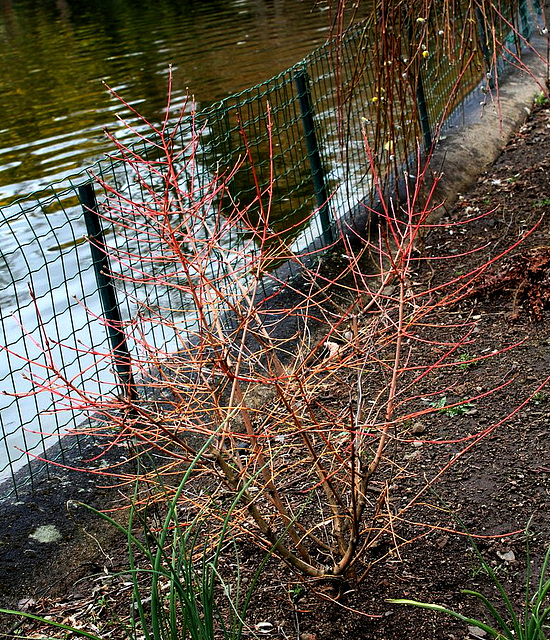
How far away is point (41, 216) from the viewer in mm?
9344

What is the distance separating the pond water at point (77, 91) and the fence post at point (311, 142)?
0.67m

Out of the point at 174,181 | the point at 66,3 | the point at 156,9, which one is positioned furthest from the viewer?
the point at 66,3

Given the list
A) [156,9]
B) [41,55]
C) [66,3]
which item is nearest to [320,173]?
[41,55]

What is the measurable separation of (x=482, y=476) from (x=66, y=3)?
30.7 meters

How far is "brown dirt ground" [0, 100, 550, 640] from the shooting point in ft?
9.75

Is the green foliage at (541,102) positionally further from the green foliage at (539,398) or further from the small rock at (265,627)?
the small rock at (265,627)

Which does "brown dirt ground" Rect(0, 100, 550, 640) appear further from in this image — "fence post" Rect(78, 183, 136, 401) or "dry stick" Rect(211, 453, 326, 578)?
"fence post" Rect(78, 183, 136, 401)

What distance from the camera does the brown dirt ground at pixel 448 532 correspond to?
9.75 ft

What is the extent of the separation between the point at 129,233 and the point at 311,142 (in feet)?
9.78

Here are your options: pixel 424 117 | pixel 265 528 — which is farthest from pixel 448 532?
pixel 424 117

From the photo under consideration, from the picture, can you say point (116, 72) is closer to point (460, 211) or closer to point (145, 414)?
point (460, 211)

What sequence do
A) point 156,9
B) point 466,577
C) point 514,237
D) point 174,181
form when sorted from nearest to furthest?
point 174,181
point 466,577
point 514,237
point 156,9

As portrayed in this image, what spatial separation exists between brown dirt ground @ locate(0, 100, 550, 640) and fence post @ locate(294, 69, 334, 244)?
1515 mm

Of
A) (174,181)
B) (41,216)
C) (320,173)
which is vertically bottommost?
(41,216)
